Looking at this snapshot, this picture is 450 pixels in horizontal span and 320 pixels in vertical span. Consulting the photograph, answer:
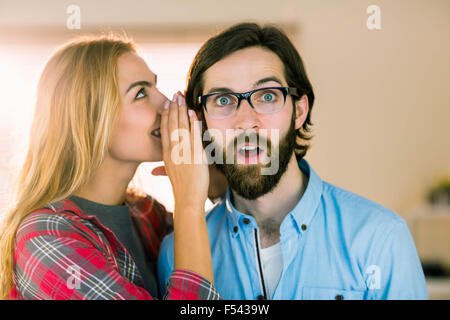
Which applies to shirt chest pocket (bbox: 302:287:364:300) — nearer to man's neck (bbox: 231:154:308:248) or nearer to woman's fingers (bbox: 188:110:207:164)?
man's neck (bbox: 231:154:308:248)

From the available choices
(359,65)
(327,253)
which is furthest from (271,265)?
(359,65)

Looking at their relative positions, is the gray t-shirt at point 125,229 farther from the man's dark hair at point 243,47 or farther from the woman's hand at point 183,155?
the man's dark hair at point 243,47

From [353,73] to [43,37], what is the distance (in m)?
1.98

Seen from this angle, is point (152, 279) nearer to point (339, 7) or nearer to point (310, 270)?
point (310, 270)

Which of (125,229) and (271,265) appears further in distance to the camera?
(125,229)

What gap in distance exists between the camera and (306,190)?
1.12 metres

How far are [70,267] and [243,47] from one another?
73cm

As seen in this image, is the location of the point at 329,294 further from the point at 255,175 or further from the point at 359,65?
the point at 359,65

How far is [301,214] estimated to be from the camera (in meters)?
1.09

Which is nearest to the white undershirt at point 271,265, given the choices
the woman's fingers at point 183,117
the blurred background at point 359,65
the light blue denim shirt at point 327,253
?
the light blue denim shirt at point 327,253

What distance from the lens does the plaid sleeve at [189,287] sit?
91 centimetres

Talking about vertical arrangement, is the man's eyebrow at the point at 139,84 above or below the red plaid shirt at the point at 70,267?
above

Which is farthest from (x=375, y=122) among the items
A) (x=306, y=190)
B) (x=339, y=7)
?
(x=306, y=190)

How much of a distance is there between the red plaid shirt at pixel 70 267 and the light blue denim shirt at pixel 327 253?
20 centimetres
